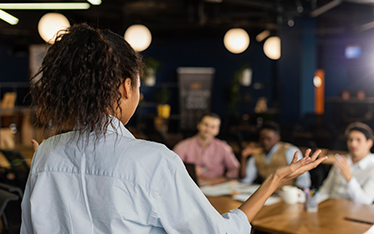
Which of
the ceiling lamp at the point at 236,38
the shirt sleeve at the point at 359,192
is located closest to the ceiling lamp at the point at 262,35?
the ceiling lamp at the point at 236,38

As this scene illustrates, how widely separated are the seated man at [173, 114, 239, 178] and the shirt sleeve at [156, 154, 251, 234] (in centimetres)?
324

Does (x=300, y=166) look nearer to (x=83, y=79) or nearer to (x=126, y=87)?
(x=126, y=87)

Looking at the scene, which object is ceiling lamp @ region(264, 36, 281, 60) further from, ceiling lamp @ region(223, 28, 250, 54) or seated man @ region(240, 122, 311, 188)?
seated man @ region(240, 122, 311, 188)

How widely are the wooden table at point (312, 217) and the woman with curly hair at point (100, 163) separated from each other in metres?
1.20

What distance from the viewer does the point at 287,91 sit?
8.16 meters

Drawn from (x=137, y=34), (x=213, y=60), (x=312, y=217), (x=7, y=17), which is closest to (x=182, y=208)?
(x=312, y=217)

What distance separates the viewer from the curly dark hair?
0.90 m

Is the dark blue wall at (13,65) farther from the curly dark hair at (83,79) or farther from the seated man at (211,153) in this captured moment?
the curly dark hair at (83,79)

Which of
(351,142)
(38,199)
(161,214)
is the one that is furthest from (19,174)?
(351,142)

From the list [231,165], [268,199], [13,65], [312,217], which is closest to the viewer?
[312,217]

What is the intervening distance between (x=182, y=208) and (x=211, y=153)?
3.37 m

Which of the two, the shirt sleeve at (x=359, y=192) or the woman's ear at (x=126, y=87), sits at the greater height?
the woman's ear at (x=126, y=87)

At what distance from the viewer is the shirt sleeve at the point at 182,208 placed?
89 cm

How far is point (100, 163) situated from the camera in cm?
91
